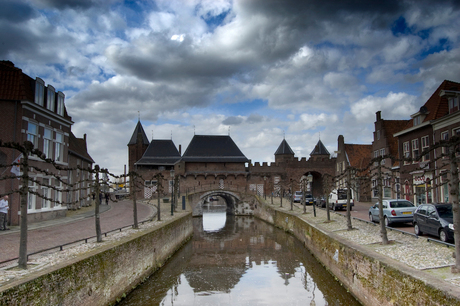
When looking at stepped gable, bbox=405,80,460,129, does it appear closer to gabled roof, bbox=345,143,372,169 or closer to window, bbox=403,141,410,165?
window, bbox=403,141,410,165

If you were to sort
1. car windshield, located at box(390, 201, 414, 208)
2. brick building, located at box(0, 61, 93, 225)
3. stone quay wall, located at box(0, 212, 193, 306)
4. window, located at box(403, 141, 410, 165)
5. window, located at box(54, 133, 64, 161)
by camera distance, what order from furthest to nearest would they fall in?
window, located at box(403, 141, 410, 165), window, located at box(54, 133, 64, 161), brick building, located at box(0, 61, 93, 225), car windshield, located at box(390, 201, 414, 208), stone quay wall, located at box(0, 212, 193, 306)

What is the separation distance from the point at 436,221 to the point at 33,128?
758 inches

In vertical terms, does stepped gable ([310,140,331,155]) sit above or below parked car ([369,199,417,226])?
above

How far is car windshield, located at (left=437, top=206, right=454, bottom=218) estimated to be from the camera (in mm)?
12215

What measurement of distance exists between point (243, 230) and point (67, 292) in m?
23.3

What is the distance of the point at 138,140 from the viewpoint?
54688 mm

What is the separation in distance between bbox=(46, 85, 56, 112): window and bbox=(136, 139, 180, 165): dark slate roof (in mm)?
28753

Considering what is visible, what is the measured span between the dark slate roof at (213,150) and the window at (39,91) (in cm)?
2983

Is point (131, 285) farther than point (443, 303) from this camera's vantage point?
Yes

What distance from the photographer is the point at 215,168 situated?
4966 centimetres

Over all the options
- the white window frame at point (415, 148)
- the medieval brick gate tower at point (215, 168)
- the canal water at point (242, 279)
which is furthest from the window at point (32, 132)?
the medieval brick gate tower at point (215, 168)

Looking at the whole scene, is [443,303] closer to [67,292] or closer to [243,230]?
[67,292]

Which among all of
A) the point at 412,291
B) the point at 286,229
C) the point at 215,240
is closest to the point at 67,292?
the point at 412,291

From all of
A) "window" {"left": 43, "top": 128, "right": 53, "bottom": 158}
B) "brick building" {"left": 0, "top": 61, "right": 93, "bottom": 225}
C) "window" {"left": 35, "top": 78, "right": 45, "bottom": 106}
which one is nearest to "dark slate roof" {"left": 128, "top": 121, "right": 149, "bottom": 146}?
"brick building" {"left": 0, "top": 61, "right": 93, "bottom": 225}
